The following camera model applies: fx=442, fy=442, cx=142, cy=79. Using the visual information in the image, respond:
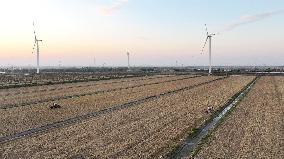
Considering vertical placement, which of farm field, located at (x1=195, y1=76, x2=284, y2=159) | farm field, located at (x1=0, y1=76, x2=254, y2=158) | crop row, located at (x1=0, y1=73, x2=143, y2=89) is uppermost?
crop row, located at (x1=0, y1=73, x2=143, y2=89)

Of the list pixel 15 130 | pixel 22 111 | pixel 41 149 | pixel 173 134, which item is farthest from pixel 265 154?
pixel 22 111

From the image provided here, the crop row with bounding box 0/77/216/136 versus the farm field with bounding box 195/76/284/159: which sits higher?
the crop row with bounding box 0/77/216/136

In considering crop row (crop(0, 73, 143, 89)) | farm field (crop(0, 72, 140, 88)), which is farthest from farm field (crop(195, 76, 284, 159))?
farm field (crop(0, 72, 140, 88))

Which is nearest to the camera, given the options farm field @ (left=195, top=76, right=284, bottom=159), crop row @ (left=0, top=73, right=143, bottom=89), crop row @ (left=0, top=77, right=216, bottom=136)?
farm field @ (left=195, top=76, right=284, bottom=159)

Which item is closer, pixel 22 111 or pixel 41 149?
pixel 41 149

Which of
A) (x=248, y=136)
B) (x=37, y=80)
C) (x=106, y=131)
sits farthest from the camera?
(x=37, y=80)

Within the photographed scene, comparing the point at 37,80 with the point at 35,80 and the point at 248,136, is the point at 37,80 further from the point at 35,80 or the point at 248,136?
the point at 248,136

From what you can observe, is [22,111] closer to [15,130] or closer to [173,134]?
[15,130]

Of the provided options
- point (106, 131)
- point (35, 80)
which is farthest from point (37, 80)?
point (106, 131)

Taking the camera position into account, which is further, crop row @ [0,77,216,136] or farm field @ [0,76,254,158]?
crop row @ [0,77,216,136]

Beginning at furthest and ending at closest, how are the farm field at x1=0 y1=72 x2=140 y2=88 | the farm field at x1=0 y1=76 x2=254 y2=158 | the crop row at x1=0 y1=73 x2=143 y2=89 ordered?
1. the farm field at x1=0 y1=72 x2=140 y2=88
2. the crop row at x1=0 y1=73 x2=143 y2=89
3. the farm field at x1=0 y1=76 x2=254 y2=158

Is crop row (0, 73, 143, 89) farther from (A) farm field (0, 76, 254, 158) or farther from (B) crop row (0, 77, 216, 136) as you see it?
(A) farm field (0, 76, 254, 158)
